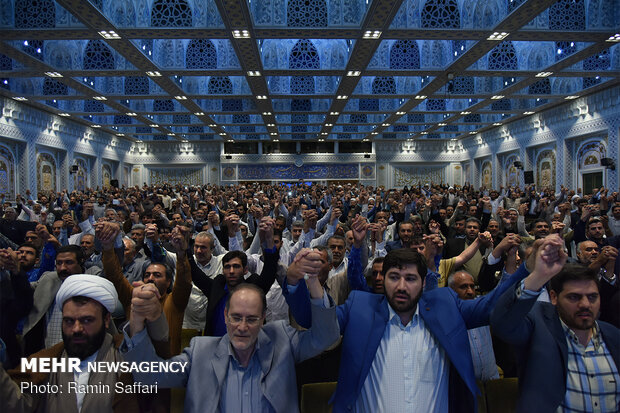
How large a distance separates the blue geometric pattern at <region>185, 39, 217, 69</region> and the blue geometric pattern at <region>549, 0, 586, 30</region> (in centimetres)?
761

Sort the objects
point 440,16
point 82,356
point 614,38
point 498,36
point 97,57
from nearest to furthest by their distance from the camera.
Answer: point 82,356, point 440,16, point 498,36, point 614,38, point 97,57

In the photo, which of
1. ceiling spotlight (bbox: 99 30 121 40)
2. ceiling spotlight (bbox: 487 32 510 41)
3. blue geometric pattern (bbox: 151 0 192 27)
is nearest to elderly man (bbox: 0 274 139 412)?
blue geometric pattern (bbox: 151 0 192 27)

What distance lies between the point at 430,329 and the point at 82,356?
150 centimetres

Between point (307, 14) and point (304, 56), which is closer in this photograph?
point (307, 14)

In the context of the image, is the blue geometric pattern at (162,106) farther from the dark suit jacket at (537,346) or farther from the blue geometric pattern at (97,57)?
the dark suit jacket at (537,346)

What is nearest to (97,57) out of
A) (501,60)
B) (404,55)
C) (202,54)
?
(202,54)

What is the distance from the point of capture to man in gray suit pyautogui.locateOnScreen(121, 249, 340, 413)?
1642 mm

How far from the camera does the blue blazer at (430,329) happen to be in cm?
172

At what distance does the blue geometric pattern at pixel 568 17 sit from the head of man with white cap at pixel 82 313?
374 inches

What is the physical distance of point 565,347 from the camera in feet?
5.56

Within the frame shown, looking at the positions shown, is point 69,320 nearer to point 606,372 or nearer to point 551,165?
point 606,372

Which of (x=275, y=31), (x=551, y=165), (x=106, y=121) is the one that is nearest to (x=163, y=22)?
(x=275, y=31)

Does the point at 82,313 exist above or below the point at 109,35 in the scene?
below

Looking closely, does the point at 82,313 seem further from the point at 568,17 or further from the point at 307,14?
the point at 568,17
